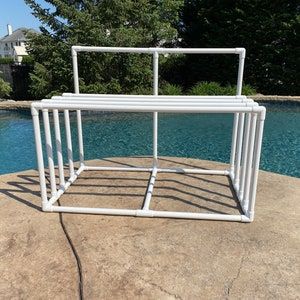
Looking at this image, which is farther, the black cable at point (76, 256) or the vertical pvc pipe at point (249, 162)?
the vertical pvc pipe at point (249, 162)

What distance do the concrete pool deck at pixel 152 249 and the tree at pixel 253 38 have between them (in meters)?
13.1

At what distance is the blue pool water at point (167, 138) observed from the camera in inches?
313

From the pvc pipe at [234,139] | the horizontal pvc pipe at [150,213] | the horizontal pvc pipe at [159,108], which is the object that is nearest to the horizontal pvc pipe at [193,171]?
the pvc pipe at [234,139]

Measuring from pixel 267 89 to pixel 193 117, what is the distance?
20.9 ft

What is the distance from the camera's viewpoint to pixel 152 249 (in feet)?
9.32

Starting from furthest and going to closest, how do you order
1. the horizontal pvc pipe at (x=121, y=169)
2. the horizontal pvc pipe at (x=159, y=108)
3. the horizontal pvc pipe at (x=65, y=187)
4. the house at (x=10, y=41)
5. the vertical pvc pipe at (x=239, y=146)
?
the house at (x=10, y=41) < the horizontal pvc pipe at (x=121, y=169) < the vertical pvc pipe at (x=239, y=146) < the horizontal pvc pipe at (x=65, y=187) < the horizontal pvc pipe at (x=159, y=108)

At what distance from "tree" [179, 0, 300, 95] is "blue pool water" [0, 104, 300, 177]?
360 centimetres

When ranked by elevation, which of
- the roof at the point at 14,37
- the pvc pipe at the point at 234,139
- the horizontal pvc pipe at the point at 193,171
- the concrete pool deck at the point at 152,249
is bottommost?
the concrete pool deck at the point at 152,249

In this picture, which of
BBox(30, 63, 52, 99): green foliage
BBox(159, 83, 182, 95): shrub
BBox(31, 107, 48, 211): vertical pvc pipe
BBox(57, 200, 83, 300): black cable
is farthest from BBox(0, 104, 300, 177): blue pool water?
BBox(57, 200, 83, 300): black cable

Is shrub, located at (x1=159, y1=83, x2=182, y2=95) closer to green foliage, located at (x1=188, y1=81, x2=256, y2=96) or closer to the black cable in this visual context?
green foliage, located at (x1=188, y1=81, x2=256, y2=96)

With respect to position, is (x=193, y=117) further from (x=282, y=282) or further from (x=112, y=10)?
(x=282, y=282)

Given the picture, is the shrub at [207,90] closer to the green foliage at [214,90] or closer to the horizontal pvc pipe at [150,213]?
the green foliage at [214,90]

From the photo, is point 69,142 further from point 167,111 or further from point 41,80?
point 41,80

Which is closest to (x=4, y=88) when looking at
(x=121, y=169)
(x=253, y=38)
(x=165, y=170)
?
(x=253, y=38)
